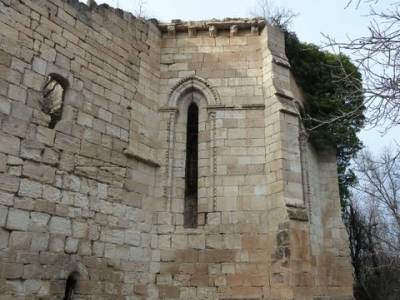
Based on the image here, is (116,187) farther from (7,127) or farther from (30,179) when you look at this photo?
(7,127)

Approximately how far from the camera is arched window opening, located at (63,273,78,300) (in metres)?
6.86

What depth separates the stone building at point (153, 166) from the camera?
22.0 feet

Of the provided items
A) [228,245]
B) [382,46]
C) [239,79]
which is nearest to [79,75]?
[239,79]

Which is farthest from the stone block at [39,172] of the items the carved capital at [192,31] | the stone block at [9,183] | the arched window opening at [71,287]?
the carved capital at [192,31]

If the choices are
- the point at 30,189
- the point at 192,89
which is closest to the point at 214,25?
the point at 192,89

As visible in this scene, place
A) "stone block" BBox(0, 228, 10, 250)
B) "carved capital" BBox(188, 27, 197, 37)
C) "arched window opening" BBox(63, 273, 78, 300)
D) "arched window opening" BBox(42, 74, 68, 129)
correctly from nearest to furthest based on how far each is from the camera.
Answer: "stone block" BBox(0, 228, 10, 250) < "arched window opening" BBox(63, 273, 78, 300) < "arched window opening" BBox(42, 74, 68, 129) < "carved capital" BBox(188, 27, 197, 37)

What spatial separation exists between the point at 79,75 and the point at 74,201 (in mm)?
2320

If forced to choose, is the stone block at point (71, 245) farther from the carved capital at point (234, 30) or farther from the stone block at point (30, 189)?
the carved capital at point (234, 30)

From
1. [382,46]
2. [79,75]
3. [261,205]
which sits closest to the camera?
[382,46]

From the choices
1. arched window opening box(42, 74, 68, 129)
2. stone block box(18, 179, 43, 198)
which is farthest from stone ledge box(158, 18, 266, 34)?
stone block box(18, 179, 43, 198)

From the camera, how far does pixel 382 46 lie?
3703 millimetres

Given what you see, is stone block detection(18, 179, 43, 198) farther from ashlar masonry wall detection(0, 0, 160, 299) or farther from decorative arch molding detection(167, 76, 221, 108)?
decorative arch molding detection(167, 76, 221, 108)

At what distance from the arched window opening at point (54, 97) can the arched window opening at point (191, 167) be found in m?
2.84

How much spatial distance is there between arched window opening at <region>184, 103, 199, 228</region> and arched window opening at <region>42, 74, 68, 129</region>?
9.31 ft
